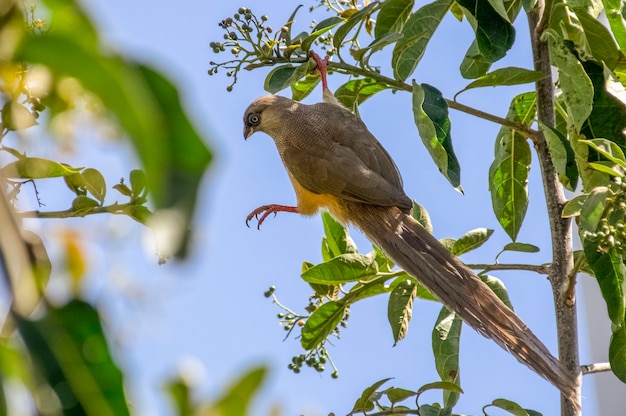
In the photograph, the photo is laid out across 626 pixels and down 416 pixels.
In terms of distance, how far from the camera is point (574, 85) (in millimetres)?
2412

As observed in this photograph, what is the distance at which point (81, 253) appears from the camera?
1.82 feet

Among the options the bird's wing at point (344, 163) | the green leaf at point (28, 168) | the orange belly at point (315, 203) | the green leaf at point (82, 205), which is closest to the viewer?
the green leaf at point (28, 168)

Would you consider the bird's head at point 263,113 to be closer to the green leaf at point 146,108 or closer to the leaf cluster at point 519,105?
the leaf cluster at point 519,105

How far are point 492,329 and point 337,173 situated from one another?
1.16 metres

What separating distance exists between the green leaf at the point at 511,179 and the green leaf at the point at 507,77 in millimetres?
409

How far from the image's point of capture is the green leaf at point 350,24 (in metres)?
2.62

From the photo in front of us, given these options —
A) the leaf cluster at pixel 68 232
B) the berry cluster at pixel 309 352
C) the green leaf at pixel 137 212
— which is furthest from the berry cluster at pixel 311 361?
the leaf cluster at pixel 68 232

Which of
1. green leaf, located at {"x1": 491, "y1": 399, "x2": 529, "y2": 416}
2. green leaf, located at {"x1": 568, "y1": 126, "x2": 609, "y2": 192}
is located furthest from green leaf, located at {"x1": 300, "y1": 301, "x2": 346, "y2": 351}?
green leaf, located at {"x1": 568, "y1": 126, "x2": 609, "y2": 192}

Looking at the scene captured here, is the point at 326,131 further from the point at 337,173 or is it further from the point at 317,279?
the point at 317,279

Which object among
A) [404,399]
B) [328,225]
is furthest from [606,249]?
[328,225]

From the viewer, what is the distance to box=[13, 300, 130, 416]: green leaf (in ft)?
1.71

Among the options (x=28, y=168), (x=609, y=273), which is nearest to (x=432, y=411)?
(x=609, y=273)

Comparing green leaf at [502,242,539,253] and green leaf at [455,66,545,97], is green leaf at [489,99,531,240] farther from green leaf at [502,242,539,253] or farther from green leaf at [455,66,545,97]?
green leaf at [455,66,545,97]

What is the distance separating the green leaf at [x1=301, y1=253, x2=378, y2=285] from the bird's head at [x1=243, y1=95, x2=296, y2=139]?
1.42 meters
